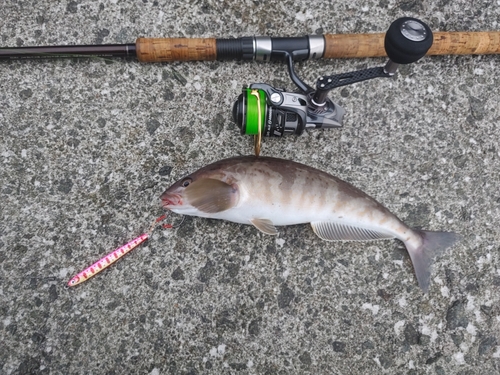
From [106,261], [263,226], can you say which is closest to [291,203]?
[263,226]

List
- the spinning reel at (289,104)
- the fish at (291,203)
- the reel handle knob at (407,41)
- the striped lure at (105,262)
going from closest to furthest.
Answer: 1. the reel handle knob at (407,41)
2. the spinning reel at (289,104)
3. the fish at (291,203)
4. the striped lure at (105,262)

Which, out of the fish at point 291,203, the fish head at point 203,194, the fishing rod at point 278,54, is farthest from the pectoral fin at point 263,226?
the fishing rod at point 278,54

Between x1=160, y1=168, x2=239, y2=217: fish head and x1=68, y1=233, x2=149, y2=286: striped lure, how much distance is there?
331 millimetres

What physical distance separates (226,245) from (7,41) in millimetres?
1791

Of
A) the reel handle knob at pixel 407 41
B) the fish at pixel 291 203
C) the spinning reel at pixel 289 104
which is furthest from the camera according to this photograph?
the fish at pixel 291 203

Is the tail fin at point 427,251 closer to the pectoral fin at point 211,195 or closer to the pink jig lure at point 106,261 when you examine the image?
the pectoral fin at point 211,195

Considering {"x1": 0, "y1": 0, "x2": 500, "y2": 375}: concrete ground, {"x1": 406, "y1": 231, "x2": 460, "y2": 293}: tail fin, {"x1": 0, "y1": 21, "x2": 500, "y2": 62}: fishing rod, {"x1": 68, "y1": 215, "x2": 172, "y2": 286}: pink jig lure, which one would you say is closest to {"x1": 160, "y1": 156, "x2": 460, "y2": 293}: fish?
{"x1": 406, "y1": 231, "x2": 460, "y2": 293}: tail fin

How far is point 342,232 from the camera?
2432 mm

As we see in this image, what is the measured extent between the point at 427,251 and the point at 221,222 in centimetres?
118

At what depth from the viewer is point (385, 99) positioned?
2678 mm

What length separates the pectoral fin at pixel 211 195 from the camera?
7.20 feet

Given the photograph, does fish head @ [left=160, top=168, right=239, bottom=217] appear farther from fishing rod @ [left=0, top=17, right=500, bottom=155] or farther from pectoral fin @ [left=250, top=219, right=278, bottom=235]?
fishing rod @ [left=0, top=17, right=500, bottom=155]

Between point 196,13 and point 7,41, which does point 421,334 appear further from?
point 7,41

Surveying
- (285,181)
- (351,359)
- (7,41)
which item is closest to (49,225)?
(7,41)
